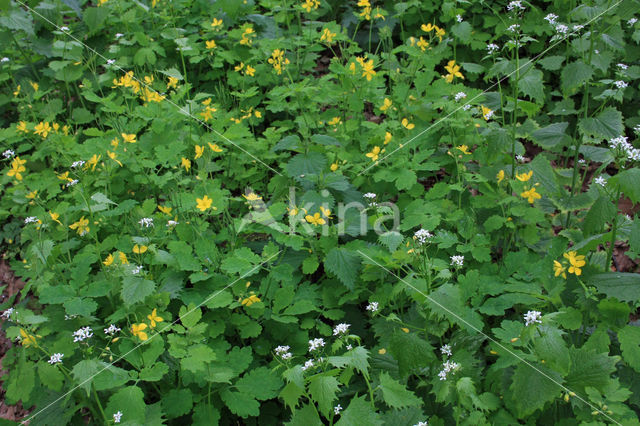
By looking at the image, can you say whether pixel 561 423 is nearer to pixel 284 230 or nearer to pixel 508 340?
pixel 508 340

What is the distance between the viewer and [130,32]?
12.4ft

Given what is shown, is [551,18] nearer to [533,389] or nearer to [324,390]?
[533,389]

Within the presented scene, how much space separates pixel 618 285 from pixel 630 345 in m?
0.21

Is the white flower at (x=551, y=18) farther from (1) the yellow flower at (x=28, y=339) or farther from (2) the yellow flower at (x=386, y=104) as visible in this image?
(1) the yellow flower at (x=28, y=339)

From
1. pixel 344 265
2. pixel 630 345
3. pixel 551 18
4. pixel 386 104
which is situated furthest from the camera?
pixel 386 104

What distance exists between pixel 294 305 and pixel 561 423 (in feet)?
3.55

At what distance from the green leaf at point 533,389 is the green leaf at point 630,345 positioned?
1.08ft

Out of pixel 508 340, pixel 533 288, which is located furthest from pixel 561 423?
pixel 533 288

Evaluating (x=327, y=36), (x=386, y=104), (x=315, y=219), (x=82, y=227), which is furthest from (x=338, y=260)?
(x=327, y=36)

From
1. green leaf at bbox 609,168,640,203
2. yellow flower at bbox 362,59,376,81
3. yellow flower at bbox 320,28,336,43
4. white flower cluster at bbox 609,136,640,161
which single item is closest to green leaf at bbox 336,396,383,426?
green leaf at bbox 609,168,640,203

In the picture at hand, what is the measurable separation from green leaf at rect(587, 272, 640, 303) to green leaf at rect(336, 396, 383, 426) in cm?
96

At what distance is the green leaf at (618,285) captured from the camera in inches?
66.6

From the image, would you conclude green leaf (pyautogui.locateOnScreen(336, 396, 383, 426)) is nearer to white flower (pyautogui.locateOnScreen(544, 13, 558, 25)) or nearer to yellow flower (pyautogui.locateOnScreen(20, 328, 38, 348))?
yellow flower (pyautogui.locateOnScreen(20, 328, 38, 348))

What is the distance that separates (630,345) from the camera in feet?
5.65
